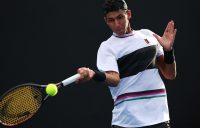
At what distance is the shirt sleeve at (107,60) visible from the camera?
113 inches

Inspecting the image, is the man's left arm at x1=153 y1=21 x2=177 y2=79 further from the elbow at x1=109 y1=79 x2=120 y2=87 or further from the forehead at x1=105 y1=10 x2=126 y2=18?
the elbow at x1=109 y1=79 x2=120 y2=87

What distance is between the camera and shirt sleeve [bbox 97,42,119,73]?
2.88 meters

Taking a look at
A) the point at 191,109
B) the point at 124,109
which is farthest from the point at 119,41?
the point at 191,109

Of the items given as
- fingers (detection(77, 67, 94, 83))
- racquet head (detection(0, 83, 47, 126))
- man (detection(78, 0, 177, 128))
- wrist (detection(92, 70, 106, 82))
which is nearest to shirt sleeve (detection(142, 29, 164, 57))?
man (detection(78, 0, 177, 128))

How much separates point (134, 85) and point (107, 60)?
22 cm

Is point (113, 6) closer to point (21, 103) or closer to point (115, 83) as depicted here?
point (115, 83)

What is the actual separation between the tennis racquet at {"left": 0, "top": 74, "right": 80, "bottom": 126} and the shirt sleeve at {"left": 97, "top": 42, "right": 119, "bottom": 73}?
14.7 inches

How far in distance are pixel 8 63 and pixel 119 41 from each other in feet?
5.74

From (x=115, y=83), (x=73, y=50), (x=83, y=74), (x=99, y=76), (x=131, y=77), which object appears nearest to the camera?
(x=83, y=74)

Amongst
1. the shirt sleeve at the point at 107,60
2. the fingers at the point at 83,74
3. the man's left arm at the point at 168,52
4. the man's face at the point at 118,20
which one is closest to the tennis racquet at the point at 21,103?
the fingers at the point at 83,74

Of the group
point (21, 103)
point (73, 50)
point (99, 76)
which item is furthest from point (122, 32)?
point (73, 50)

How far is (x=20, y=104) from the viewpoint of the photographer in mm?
2752

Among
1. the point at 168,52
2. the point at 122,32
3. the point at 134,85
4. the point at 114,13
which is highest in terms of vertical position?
the point at 114,13

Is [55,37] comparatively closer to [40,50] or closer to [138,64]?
[40,50]
